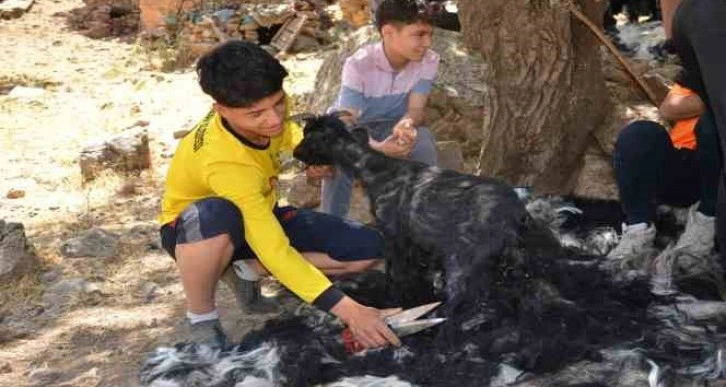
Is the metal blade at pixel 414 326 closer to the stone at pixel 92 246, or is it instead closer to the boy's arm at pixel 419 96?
the boy's arm at pixel 419 96

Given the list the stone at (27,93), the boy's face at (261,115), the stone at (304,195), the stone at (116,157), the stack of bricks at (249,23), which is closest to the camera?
the boy's face at (261,115)

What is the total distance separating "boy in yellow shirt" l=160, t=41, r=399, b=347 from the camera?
2709mm

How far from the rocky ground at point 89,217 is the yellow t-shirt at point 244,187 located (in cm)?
57

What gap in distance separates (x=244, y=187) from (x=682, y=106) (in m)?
1.54

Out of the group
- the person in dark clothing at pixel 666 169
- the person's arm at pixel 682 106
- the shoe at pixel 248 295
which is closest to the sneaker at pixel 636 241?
the person in dark clothing at pixel 666 169

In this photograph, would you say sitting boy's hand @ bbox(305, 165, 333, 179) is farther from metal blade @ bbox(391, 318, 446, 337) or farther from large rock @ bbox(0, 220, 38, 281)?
large rock @ bbox(0, 220, 38, 281)

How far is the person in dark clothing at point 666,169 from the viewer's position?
3152 millimetres

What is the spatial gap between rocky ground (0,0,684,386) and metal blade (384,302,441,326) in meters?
0.77

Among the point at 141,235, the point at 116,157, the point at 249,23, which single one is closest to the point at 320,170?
the point at 141,235

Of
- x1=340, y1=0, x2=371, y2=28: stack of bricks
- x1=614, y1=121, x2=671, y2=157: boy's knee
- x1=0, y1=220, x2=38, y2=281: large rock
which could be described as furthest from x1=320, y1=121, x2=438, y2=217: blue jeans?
x1=340, y1=0, x2=371, y2=28: stack of bricks

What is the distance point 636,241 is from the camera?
3189mm

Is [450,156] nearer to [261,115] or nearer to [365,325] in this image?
[261,115]

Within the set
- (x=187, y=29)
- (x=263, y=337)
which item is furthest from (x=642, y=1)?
(x=263, y=337)

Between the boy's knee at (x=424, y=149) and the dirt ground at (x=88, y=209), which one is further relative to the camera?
the boy's knee at (x=424, y=149)
